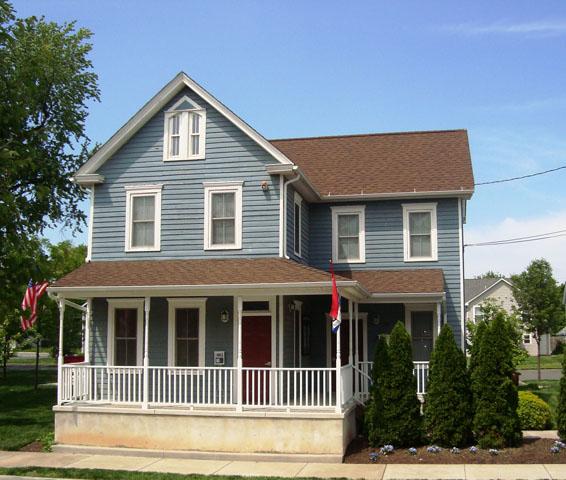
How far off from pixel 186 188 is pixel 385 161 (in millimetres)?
7100

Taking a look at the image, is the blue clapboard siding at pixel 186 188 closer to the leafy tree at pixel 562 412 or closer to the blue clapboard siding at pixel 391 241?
the blue clapboard siding at pixel 391 241

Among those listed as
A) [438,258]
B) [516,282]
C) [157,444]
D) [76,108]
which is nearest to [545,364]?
[516,282]

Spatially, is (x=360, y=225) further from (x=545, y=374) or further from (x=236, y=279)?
(x=545, y=374)

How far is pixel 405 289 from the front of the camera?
63.0ft

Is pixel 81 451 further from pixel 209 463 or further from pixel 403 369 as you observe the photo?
pixel 403 369

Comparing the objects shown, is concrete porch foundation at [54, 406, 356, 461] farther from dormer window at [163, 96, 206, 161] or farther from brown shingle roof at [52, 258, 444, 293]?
dormer window at [163, 96, 206, 161]

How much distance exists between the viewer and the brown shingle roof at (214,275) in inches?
640

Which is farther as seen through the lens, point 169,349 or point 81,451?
point 169,349

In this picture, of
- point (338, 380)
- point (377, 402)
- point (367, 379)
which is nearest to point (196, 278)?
point (338, 380)

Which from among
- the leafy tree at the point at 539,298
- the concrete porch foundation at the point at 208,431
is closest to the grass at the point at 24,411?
the concrete porch foundation at the point at 208,431

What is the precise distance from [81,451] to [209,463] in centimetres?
314

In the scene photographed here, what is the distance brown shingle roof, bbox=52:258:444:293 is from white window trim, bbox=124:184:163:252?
1.19ft

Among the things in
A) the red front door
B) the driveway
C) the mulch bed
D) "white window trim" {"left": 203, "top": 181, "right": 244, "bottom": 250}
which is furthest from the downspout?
the driveway

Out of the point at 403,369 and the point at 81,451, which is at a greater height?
the point at 403,369
